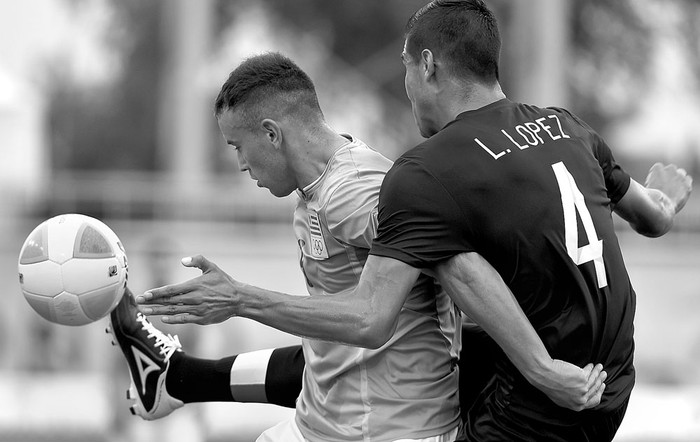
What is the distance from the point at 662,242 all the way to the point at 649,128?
15.3 metres

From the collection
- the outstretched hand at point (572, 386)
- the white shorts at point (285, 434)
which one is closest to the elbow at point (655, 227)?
the outstretched hand at point (572, 386)

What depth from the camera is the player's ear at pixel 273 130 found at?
4254 mm

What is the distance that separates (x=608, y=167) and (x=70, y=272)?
2141 millimetres

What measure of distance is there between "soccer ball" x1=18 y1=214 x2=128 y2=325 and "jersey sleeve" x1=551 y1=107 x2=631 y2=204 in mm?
1897

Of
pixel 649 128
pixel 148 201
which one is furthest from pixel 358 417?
pixel 649 128

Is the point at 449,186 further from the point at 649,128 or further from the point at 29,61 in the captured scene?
the point at 29,61

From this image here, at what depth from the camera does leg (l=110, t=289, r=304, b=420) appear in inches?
199

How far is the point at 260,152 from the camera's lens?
4289 millimetres

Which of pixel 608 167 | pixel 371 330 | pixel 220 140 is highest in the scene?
pixel 220 140

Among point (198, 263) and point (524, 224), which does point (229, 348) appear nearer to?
point (198, 263)

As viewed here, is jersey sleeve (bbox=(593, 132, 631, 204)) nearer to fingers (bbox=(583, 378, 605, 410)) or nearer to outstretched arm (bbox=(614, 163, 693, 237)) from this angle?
outstretched arm (bbox=(614, 163, 693, 237))

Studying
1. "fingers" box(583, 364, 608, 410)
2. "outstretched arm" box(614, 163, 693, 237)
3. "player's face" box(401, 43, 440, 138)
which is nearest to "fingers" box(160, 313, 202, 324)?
"player's face" box(401, 43, 440, 138)

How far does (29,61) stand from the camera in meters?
40.2

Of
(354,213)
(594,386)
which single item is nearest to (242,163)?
(354,213)
